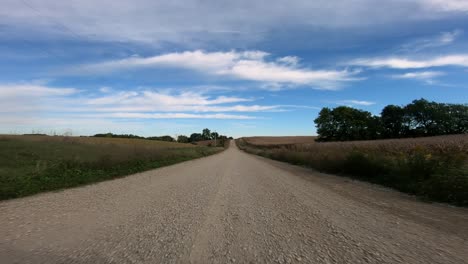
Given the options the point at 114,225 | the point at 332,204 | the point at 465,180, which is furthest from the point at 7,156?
the point at 465,180

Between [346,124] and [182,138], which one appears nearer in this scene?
[346,124]

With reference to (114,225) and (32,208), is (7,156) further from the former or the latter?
(114,225)

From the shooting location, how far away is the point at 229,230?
549 cm

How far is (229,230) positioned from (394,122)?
75.1 meters

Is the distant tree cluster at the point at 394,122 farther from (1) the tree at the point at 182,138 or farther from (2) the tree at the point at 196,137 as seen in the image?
(2) the tree at the point at 196,137

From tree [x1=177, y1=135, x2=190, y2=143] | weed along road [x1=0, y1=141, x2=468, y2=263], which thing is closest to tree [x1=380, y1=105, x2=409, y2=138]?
weed along road [x1=0, y1=141, x2=468, y2=263]

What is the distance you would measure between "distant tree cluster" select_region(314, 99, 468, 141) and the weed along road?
6486 cm

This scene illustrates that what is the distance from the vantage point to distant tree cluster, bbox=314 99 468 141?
61.1m

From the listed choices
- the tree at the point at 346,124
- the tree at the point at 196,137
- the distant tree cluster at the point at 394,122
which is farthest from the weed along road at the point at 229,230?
the tree at the point at 196,137

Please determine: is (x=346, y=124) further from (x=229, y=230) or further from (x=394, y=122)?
(x=229, y=230)

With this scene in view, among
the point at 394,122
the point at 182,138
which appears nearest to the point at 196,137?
the point at 182,138

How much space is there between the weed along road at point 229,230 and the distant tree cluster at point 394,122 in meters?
64.9

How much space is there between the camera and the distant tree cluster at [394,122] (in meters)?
61.1

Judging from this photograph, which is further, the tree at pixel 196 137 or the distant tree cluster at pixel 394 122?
the tree at pixel 196 137
